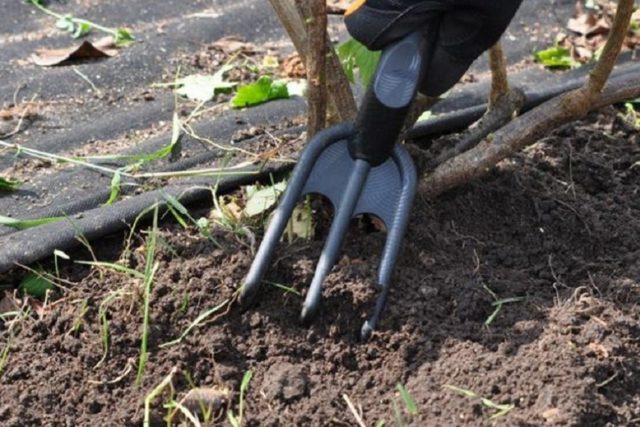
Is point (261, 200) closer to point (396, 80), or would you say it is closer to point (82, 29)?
point (396, 80)

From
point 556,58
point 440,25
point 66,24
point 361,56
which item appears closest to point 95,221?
point 361,56

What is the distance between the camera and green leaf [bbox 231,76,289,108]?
2.79 meters

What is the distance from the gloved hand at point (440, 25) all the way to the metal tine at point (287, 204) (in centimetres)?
19

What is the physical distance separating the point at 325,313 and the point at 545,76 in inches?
54.1

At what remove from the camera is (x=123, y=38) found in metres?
3.19

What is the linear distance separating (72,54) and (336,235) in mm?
1374

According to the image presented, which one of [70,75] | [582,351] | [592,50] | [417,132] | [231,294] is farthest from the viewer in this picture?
[592,50]

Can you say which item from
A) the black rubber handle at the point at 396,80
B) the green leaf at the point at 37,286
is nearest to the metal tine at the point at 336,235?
the black rubber handle at the point at 396,80

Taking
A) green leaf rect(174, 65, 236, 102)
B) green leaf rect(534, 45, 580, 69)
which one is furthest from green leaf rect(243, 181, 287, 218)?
green leaf rect(534, 45, 580, 69)

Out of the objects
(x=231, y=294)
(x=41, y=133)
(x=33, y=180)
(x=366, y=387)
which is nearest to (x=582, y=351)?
(x=366, y=387)

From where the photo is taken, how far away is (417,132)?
2.47m

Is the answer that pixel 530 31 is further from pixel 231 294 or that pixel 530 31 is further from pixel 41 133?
pixel 231 294

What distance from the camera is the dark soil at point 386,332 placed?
5.93 feet

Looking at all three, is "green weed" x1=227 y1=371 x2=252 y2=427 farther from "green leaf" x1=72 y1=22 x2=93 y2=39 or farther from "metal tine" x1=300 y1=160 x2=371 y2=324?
"green leaf" x1=72 y1=22 x2=93 y2=39
